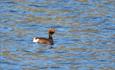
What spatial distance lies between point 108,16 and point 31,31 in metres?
4.43

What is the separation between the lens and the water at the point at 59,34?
21.9 metres

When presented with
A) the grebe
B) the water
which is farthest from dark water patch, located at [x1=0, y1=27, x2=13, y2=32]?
the grebe

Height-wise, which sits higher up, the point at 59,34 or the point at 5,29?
the point at 5,29

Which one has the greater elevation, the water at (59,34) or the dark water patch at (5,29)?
the dark water patch at (5,29)

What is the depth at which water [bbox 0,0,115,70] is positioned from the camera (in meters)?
21.9

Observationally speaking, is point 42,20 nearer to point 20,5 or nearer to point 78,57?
point 20,5

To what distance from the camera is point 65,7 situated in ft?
104

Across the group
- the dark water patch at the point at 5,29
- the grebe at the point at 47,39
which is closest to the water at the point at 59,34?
the dark water patch at the point at 5,29

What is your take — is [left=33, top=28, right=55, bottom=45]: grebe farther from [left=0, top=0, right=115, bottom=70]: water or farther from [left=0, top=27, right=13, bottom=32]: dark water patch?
[left=0, top=27, right=13, bottom=32]: dark water patch

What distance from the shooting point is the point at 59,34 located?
86.8 feet

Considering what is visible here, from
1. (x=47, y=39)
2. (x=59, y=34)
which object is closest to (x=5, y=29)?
(x=59, y=34)

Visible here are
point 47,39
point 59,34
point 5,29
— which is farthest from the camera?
point 5,29

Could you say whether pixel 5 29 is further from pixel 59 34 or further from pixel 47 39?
pixel 47 39

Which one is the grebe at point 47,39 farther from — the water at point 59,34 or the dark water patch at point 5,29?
the dark water patch at point 5,29
